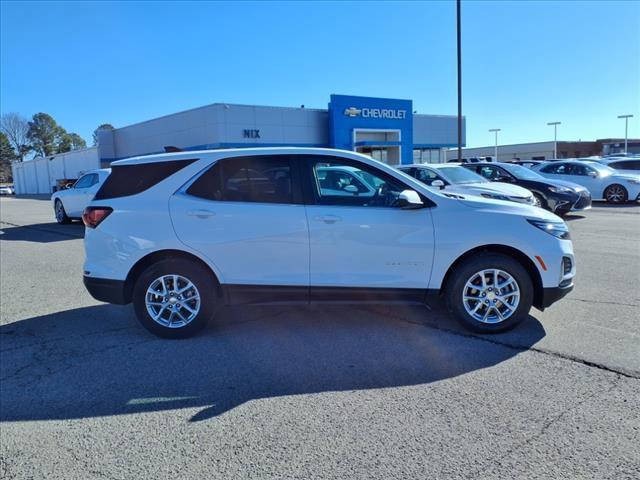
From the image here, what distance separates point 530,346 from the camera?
14.3 feet

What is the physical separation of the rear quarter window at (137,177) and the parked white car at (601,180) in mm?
15963

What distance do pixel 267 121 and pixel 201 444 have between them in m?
32.1

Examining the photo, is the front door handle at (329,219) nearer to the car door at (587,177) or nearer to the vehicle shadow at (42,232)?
the vehicle shadow at (42,232)

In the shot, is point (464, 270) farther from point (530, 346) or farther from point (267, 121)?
point (267, 121)

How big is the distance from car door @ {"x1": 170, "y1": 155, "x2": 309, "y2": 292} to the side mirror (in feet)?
2.98

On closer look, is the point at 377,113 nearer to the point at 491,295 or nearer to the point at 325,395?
the point at 491,295

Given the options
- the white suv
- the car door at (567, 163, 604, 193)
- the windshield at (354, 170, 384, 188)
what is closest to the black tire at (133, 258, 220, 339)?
the white suv

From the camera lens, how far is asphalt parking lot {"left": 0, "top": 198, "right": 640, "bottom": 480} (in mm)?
2785

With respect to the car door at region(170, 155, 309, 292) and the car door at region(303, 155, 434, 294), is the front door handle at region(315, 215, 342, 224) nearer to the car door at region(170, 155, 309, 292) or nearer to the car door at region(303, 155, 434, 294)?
the car door at region(303, 155, 434, 294)

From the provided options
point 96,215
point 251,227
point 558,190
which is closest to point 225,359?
point 251,227

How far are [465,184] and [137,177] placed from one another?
813cm

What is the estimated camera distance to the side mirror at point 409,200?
176 inches

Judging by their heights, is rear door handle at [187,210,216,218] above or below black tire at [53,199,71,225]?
above

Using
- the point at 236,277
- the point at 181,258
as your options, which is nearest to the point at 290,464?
the point at 236,277
